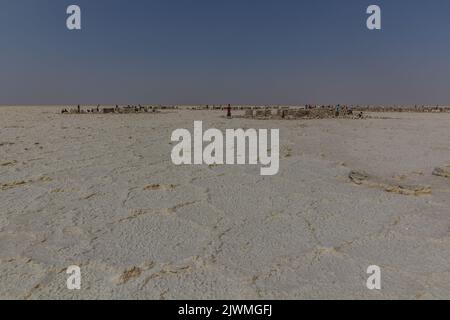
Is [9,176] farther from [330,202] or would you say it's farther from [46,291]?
[330,202]

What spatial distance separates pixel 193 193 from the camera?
321 cm

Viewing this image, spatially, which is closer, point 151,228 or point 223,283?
point 223,283

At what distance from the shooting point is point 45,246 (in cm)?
209

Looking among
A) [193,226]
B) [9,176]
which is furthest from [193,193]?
[9,176]

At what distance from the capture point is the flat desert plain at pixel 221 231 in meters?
1.70

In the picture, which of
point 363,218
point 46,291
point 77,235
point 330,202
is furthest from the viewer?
point 330,202

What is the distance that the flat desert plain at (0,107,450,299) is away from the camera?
1.70 metres

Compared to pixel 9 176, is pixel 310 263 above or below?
below

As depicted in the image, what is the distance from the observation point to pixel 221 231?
235 cm

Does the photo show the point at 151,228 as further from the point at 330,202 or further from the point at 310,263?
the point at 330,202

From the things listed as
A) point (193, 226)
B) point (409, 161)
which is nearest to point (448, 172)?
point (409, 161)
